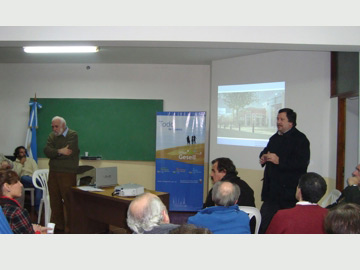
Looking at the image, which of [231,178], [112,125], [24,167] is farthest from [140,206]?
[24,167]

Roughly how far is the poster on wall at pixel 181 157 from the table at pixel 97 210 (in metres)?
1.79

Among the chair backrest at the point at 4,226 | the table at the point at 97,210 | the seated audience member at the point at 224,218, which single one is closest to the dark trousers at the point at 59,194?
the table at the point at 97,210

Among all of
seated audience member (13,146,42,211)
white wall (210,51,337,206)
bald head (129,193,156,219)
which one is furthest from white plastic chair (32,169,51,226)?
bald head (129,193,156,219)

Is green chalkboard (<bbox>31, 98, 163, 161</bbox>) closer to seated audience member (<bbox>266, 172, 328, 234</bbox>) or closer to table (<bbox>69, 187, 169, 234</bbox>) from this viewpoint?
table (<bbox>69, 187, 169, 234</bbox>)

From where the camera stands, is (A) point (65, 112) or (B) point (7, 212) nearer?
(B) point (7, 212)

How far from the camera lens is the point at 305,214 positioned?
2057mm

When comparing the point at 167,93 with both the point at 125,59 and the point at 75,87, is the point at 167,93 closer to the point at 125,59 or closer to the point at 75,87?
the point at 125,59

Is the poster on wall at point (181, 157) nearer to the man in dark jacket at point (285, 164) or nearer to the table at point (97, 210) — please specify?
the table at point (97, 210)

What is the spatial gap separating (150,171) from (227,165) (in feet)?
12.5

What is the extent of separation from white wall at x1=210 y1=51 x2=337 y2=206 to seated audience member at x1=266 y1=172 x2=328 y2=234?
2849 millimetres

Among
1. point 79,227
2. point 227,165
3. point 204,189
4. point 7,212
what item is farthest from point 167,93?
point 7,212

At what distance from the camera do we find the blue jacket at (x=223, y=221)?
82.3 inches

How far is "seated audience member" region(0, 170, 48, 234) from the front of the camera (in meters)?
2.24

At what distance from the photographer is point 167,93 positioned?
6.71m
